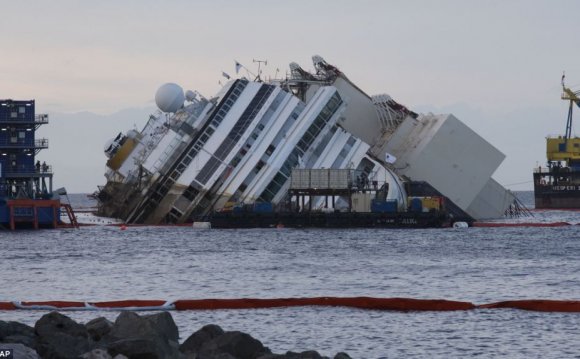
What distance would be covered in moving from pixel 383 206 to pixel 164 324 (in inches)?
2669

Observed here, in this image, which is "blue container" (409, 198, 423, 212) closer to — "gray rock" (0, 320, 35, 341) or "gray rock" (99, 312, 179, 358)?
"gray rock" (99, 312, 179, 358)

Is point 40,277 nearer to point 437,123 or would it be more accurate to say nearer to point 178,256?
point 178,256

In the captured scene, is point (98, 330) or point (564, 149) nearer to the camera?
point (98, 330)

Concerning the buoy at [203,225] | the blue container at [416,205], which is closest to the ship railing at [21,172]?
the buoy at [203,225]

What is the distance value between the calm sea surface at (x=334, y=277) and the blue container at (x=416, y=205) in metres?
2.74

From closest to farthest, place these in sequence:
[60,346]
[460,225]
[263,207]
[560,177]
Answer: [60,346] < [263,207] < [460,225] < [560,177]

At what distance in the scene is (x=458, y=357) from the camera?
1363 inches

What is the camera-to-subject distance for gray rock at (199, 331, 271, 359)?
2991cm

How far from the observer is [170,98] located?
124m

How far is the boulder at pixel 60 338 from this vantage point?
28.0m

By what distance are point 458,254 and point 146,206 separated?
4260cm

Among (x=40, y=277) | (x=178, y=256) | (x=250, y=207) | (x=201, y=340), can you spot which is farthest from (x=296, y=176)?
(x=201, y=340)

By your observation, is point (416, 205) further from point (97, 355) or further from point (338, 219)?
point (97, 355)

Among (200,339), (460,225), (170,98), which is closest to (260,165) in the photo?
(460,225)
